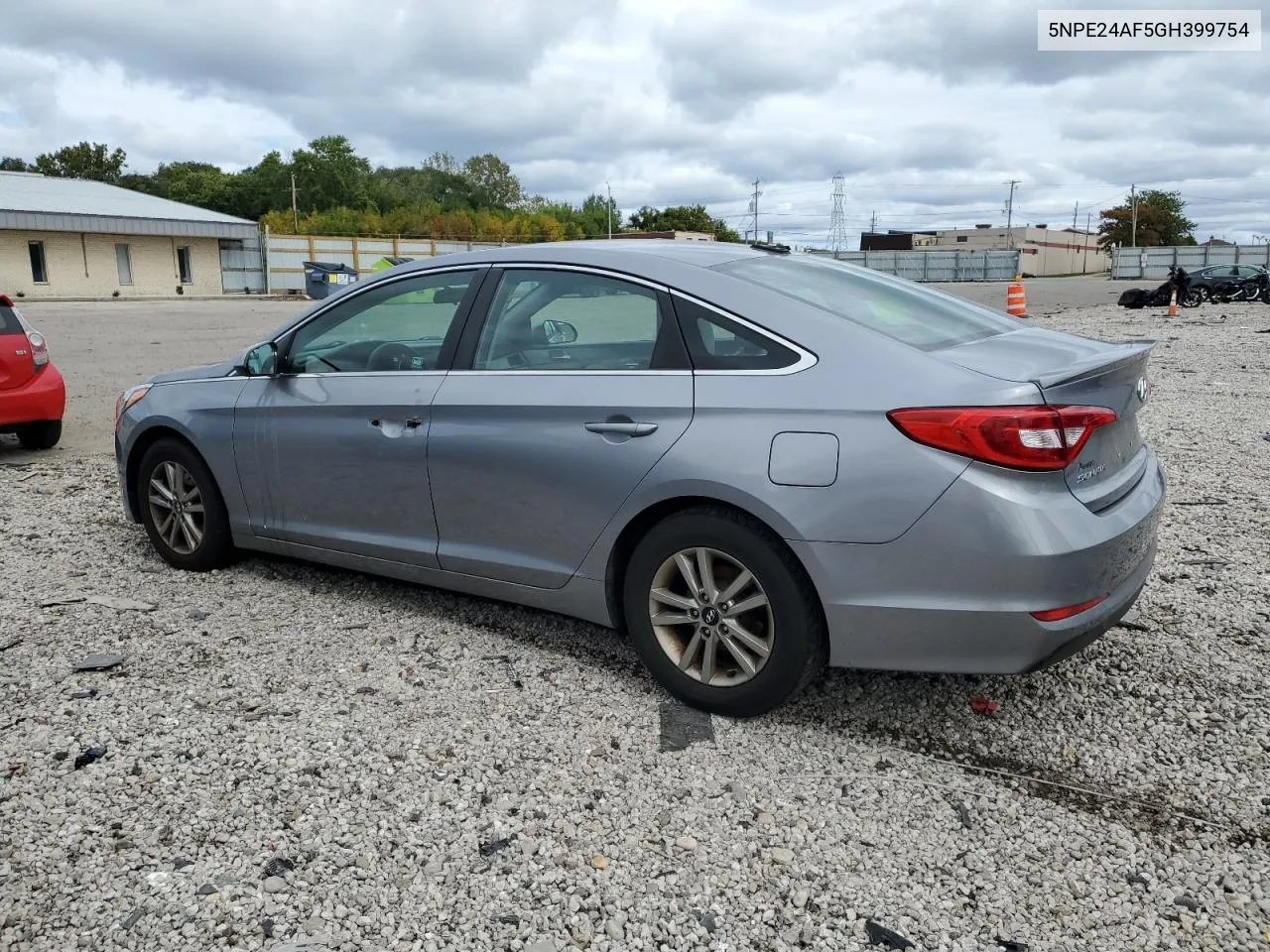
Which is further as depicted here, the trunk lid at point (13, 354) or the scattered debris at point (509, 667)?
the trunk lid at point (13, 354)

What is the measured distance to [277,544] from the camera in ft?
15.7

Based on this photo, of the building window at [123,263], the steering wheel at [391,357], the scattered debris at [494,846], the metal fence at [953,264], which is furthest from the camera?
the metal fence at [953,264]

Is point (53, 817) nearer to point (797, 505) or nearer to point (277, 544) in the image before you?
point (277, 544)

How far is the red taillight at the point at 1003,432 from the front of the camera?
2.91 m

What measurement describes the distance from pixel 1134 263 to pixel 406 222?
48.2m

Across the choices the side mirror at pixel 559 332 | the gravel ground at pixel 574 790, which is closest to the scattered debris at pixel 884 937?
the gravel ground at pixel 574 790

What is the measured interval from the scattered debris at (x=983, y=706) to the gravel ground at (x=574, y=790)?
0.04 m

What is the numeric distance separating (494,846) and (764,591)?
43.4 inches

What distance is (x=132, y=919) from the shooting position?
2539mm

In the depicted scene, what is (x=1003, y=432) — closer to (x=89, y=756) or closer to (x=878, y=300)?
(x=878, y=300)

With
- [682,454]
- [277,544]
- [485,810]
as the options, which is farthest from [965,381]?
[277,544]

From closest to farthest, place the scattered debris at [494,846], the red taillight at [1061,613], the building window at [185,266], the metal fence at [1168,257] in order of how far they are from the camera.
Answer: the scattered debris at [494,846] < the red taillight at [1061,613] < the building window at [185,266] < the metal fence at [1168,257]

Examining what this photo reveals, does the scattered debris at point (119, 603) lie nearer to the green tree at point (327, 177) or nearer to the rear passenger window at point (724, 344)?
the rear passenger window at point (724, 344)

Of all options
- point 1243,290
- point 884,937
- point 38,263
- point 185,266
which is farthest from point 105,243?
point 884,937
